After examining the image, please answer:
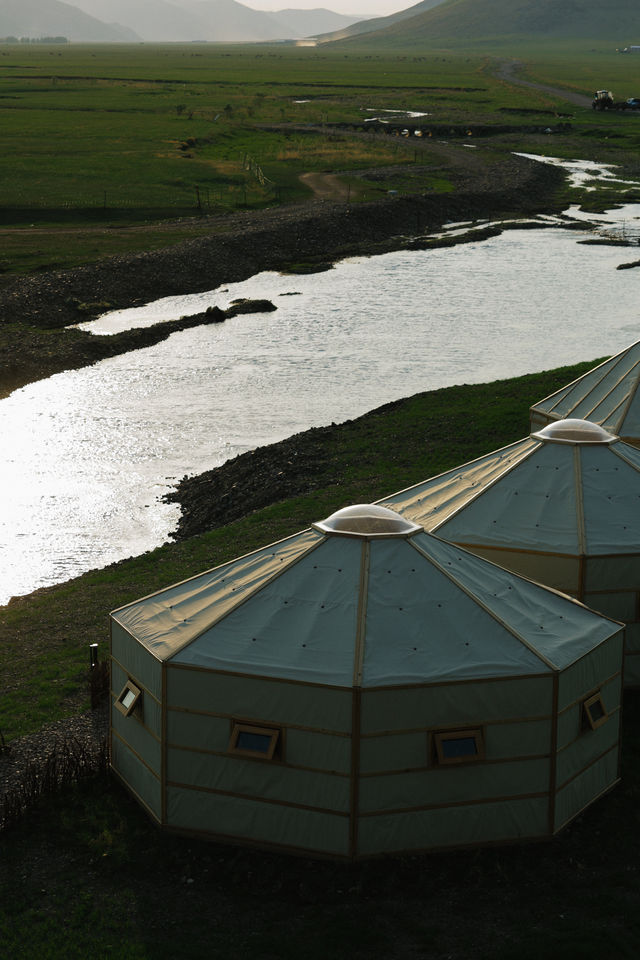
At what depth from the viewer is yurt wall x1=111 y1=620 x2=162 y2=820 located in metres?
15.0

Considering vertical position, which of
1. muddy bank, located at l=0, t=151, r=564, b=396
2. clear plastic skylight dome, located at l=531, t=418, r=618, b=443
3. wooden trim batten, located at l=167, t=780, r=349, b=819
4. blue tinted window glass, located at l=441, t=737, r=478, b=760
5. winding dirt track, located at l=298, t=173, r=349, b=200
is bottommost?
wooden trim batten, located at l=167, t=780, r=349, b=819

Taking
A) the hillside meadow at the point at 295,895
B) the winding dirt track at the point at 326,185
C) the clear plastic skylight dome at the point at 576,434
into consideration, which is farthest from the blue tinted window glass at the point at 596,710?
the winding dirt track at the point at 326,185

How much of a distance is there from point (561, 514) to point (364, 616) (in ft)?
19.3

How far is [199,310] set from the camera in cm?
5606

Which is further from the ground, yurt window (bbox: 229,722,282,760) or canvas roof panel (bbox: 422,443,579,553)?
canvas roof panel (bbox: 422,443,579,553)

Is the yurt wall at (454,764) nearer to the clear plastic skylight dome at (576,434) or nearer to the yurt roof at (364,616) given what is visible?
the yurt roof at (364,616)

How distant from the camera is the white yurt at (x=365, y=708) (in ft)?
46.0

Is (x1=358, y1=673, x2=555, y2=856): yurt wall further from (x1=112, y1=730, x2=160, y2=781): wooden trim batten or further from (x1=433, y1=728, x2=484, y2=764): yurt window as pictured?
(x1=112, y1=730, x2=160, y2=781): wooden trim batten

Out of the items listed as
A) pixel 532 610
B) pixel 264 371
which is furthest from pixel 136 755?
pixel 264 371

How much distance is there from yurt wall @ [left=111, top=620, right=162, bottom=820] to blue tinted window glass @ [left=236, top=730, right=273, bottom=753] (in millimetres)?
1238

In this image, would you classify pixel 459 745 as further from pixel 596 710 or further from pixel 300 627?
pixel 300 627

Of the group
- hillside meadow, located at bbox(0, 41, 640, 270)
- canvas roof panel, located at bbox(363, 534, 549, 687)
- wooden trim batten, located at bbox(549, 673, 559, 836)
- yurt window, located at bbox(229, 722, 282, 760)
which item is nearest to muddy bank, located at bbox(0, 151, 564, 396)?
hillside meadow, located at bbox(0, 41, 640, 270)

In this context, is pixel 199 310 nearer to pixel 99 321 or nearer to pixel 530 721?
pixel 99 321

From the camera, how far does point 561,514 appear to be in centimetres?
1936
